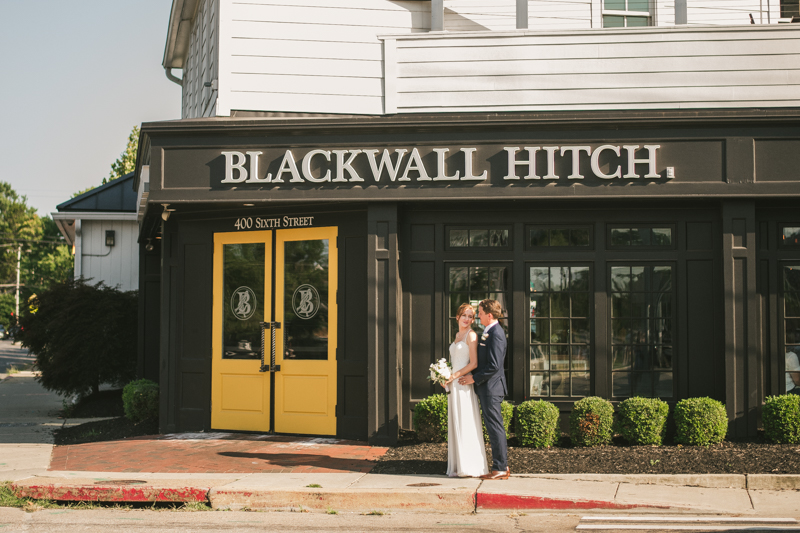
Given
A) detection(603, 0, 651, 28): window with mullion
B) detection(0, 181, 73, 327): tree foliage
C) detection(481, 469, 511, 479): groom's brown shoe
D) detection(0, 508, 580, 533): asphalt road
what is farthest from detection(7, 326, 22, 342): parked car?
detection(0, 181, 73, 327): tree foliage

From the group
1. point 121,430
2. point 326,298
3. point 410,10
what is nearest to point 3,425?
point 121,430

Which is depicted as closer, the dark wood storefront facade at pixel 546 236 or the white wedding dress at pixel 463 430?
the white wedding dress at pixel 463 430

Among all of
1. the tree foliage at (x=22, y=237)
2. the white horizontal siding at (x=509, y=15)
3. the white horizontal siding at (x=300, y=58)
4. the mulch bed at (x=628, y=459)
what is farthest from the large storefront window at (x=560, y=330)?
the tree foliage at (x=22, y=237)

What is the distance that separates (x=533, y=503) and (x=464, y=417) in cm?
128

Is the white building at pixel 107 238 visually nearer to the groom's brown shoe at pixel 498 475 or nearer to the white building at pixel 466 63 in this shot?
the white building at pixel 466 63

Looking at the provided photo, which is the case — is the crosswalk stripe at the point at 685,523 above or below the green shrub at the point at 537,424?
below

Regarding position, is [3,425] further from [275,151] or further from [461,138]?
[461,138]

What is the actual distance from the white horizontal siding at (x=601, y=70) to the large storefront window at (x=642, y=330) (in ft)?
7.37

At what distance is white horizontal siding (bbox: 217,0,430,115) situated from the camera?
382 inches

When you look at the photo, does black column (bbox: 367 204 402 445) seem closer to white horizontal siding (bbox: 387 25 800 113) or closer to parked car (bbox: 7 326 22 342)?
white horizontal siding (bbox: 387 25 800 113)

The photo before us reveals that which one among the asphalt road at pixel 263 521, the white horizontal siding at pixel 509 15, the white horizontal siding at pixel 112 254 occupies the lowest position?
the asphalt road at pixel 263 521

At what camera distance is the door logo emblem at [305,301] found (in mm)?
9578

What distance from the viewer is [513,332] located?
905 cm

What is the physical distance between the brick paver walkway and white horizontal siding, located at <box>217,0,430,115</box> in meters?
4.36
